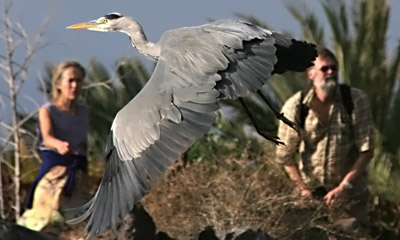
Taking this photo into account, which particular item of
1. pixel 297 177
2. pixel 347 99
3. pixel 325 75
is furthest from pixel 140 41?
pixel 297 177

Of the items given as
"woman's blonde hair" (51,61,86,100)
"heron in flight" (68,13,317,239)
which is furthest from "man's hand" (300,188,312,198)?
"heron in flight" (68,13,317,239)

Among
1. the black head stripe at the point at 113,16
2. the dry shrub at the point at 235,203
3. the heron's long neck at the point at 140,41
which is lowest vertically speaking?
the dry shrub at the point at 235,203

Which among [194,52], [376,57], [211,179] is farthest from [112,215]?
[376,57]

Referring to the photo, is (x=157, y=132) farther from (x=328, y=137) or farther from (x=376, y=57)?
(x=376, y=57)

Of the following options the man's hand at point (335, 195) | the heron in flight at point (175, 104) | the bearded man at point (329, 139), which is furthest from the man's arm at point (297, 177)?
the heron in flight at point (175, 104)

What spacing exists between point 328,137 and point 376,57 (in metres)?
4.60

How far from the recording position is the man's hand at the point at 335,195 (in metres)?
8.99

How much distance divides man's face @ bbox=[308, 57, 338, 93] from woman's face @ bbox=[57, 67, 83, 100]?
165 centimetres

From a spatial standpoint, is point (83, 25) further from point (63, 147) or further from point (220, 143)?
point (220, 143)

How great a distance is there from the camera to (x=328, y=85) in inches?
349

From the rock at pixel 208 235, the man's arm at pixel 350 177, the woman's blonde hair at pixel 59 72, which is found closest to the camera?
the rock at pixel 208 235

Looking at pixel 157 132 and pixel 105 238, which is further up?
pixel 157 132

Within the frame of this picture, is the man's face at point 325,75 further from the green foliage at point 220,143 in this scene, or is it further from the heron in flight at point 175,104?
the heron in flight at point 175,104

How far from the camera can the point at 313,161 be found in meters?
9.05
